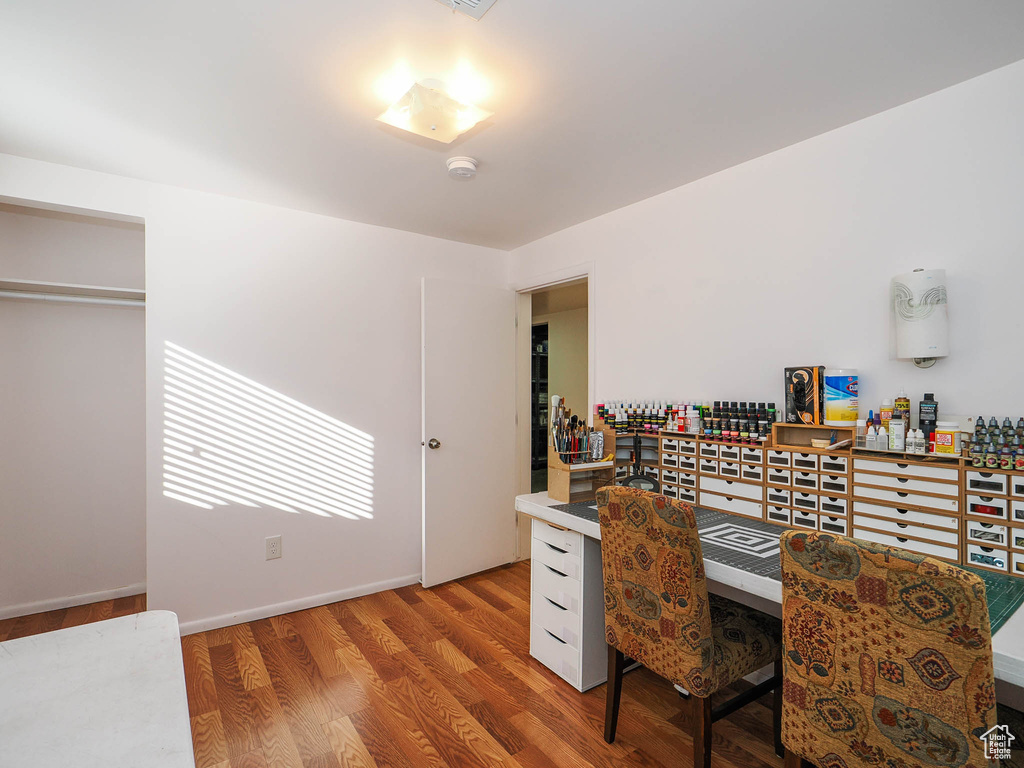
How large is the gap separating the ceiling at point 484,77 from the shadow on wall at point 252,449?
110cm

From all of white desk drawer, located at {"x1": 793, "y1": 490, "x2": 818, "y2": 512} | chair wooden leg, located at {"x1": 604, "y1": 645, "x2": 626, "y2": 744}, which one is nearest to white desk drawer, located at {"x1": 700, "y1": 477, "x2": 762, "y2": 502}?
white desk drawer, located at {"x1": 793, "y1": 490, "x2": 818, "y2": 512}

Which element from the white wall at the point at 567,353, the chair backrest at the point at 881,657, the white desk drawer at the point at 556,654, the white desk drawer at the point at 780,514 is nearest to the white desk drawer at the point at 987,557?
the white desk drawer at the point at 780,514

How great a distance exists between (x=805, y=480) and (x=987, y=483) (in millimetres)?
554

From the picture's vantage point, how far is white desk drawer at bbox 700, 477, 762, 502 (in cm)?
222

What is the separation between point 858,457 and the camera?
73.9 inches

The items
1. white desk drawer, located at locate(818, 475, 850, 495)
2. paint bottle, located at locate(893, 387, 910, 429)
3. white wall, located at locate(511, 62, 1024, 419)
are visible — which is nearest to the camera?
white wall, located at locate(511, 62, 1024, 419)

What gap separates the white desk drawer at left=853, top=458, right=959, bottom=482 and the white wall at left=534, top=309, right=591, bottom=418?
14.5ft

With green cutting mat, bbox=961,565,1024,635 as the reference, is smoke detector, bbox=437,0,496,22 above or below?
above

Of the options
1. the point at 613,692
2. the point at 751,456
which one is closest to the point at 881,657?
the point at 613,692

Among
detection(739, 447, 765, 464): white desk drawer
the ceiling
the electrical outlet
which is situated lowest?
the electrical outlet

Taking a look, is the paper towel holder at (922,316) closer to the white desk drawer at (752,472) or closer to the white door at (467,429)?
the white desk drawer at (752,472)

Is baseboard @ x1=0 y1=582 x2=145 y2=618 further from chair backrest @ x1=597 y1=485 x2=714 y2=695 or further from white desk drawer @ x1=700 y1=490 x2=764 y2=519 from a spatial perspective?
white desk drawer @ x1=700 y1=490 x2=764 y2=519

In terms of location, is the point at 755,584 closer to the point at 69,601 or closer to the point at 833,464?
the point at 833,464

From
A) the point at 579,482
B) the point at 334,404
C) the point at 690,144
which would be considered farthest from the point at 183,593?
the point at 690,144
